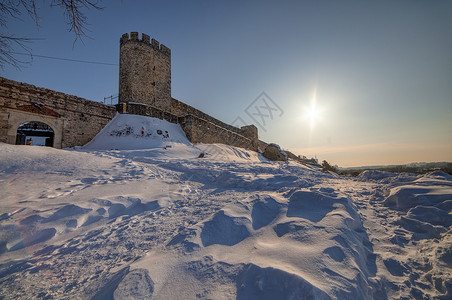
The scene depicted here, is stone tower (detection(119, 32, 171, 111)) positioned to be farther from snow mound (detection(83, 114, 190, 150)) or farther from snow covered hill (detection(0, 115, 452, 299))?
snow covered hill (detection(0, 115, 452, 299))

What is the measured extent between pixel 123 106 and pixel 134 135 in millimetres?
2587

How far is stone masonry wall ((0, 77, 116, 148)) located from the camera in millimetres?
6457

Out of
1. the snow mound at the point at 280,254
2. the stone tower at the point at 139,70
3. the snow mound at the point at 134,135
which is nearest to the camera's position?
the snow mound at the point at 280,254

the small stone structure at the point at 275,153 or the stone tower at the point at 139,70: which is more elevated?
the stone tower at the point at 139,70

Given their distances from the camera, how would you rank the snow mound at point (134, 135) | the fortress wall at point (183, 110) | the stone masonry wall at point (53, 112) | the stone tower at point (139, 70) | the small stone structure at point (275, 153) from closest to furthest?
the stone masonry wall at point (53, 112), the snow mound at point (134, 135), the small stone structure at point (275, 153), the stone tower at point (139, 70), the fortress wall at point (183, 110)

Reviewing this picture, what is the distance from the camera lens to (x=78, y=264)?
52.2 inches

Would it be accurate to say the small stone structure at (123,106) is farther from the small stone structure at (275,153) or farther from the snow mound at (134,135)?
the small stone structure at (275,153)

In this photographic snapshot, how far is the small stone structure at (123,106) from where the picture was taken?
6668 mm

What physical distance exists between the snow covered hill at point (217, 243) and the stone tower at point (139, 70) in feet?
33.5

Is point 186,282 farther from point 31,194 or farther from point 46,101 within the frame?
point 46,101

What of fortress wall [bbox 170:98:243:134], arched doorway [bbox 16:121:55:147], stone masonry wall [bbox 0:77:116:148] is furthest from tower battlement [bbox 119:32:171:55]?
arched doorway [bbox 16:121:55:147]

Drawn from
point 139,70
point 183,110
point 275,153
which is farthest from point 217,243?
point 183,110

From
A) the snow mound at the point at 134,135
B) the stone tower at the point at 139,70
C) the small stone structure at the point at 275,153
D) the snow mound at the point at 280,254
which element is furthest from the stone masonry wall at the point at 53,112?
the small stone structure at the point at 275,153

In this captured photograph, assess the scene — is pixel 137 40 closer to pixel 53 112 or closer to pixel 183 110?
pixel 183 110
